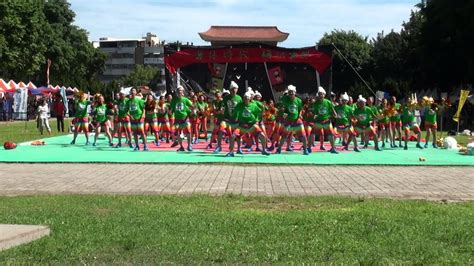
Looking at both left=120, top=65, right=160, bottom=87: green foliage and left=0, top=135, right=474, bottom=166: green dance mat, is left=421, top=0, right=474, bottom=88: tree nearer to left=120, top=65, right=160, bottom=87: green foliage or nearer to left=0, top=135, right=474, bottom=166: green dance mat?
left=0, top=135, right=474, bottom=166: green dance mat

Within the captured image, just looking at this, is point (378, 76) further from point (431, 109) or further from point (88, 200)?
point (88, 200)

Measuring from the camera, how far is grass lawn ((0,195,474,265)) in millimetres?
6082

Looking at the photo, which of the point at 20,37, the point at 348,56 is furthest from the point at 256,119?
the point at 348,56

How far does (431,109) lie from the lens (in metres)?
23.4

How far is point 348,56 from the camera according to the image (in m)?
77.9

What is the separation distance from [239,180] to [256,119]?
6.26m

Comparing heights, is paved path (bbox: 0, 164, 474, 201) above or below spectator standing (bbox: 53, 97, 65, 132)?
below

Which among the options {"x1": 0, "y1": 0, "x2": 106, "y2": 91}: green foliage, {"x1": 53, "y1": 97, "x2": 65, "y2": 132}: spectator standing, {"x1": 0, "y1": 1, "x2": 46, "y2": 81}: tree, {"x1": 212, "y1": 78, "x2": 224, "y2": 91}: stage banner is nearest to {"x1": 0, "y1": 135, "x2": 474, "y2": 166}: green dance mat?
{"x1": 212, "y1": 78, "x2": 224, "y2": 91}: stage banner

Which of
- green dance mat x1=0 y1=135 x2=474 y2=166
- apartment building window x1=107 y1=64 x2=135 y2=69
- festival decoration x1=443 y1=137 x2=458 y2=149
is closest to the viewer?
green dance mat x1=0 y1=135 x2=474 y2=166

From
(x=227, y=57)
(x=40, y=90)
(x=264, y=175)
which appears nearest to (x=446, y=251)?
(x=264, y=175)

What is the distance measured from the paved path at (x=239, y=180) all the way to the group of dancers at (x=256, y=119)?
3.57 meters

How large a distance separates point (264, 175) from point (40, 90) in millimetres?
41626

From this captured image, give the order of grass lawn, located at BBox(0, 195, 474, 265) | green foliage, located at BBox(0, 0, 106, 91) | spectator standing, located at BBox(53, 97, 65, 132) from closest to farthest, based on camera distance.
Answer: grass lawn, located at BBox(0, 195, 474, 265), spectator standing, located at BBox(53, 97, 65, 132), green foliage, located at BBox(0, 0, 106, 91)

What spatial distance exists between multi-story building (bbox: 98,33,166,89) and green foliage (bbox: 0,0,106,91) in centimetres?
8428
